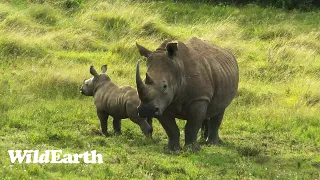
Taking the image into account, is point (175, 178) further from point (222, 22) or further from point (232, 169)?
point (222, 22)

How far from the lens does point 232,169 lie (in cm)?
882

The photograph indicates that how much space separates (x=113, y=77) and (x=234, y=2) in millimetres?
10897

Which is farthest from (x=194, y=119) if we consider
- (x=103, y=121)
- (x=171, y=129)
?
(x=103, y=121)

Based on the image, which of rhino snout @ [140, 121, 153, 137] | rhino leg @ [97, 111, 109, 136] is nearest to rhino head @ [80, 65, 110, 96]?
rhino leg @ [97, 111, 109, 136]

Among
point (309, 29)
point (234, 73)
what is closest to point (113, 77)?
point (234, 73)

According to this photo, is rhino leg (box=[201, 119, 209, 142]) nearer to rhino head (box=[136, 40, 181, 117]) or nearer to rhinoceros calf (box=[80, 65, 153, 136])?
rhinoceros calf (box=[80, 65, 153, 136])

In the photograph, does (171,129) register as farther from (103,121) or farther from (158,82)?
(103,121)

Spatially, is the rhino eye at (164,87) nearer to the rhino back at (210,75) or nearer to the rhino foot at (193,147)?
the rhino back at (210,75)

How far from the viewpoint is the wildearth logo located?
8.59 meters

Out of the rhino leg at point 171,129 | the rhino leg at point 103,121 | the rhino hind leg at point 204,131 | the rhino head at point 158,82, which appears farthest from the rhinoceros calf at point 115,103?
the rhino head at point 158,82

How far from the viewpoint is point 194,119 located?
9.55 m

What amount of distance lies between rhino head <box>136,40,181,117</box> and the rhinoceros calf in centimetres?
133

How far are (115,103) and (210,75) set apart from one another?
174 centimetres

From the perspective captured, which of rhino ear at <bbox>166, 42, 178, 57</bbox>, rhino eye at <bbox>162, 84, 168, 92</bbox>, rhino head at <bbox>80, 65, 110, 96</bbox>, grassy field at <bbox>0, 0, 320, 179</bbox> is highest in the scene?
rhino ear at <bbox>166, 42, 178, 57</bbox>
